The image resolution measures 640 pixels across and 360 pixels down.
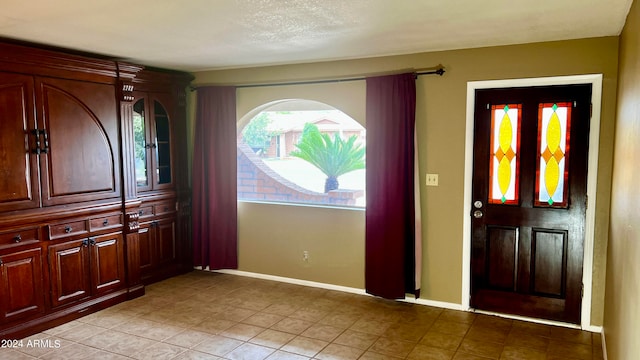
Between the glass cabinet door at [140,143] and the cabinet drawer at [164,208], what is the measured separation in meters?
0.29

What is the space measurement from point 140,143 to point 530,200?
3798 mm

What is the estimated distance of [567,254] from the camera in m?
3.75

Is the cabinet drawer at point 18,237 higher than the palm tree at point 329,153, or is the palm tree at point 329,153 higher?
the palm tree at point 329,153

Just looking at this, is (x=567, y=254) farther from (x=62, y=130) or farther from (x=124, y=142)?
(x=62, y=130)

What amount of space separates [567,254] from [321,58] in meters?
2.79

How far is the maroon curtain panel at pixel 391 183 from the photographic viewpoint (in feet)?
13.7

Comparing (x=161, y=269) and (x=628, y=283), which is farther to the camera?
(x=161, y=269)

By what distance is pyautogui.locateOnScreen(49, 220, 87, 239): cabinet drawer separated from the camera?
379 centimetres

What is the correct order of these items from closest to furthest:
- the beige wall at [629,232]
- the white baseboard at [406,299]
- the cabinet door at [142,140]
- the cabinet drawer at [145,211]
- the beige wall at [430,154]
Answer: the beige wall at [629,232]
the beige wall at [430,154]
the white baseboard at [406,299]
the cabinet door at [142,140]
the cabinet drawer at [145,211]

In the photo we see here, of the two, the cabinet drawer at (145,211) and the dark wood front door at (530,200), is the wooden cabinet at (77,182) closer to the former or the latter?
the cabinet drawer at (145,211)

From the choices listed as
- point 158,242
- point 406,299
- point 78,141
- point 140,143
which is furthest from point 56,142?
point 406,299

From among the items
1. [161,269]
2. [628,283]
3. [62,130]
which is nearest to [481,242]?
[628,283]

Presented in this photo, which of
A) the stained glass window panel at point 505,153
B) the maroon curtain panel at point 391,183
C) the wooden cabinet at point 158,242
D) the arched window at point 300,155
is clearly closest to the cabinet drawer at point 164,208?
the wooden cabinet at point 158,242

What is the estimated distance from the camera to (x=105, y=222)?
4234mm
